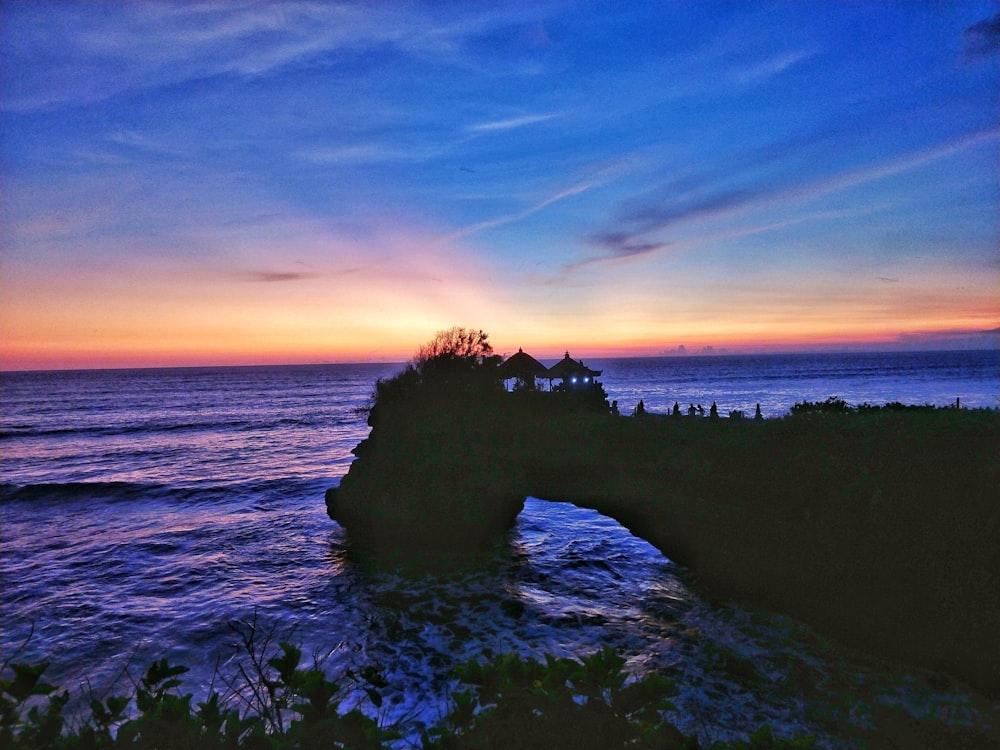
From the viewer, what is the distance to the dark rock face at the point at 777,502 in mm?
10688

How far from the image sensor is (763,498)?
16.5 m

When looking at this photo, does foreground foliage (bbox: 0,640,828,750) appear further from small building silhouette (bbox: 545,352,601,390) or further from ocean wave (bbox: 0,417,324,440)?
ocean wave (bbox: 0,417,324,440)

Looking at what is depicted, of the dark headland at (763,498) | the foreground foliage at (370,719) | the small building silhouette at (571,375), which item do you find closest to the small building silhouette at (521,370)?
the small building silhouette at (571,375)

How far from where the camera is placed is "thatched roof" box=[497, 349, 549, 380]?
111 ft

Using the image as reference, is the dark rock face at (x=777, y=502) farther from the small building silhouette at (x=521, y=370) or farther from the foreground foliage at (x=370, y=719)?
the foreground foliage at (x=370, y=719)

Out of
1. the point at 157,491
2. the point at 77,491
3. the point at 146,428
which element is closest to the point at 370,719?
the point at 157,491

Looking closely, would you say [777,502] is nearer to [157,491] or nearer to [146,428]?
[157,491]

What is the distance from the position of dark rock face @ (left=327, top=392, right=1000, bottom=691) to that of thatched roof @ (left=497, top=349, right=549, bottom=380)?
21.2 ft

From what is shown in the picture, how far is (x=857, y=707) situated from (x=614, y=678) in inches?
324

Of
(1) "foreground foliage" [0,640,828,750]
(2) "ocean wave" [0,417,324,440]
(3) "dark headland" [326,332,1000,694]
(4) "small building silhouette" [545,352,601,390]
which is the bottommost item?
(2) "ocean wave" [0,417,324,440]

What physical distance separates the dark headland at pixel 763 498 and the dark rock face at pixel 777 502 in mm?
45

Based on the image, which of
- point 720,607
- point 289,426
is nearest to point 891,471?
point 720,607

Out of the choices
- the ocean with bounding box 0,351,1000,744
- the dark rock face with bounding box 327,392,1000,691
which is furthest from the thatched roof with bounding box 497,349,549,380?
the ocean with bounding box 0,351,1000,744

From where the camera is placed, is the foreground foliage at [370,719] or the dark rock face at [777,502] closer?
the foreground foliage at [370,719]
